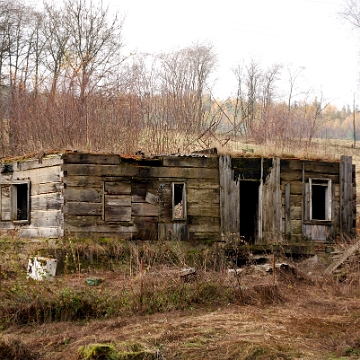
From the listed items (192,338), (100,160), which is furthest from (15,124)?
(192,338)

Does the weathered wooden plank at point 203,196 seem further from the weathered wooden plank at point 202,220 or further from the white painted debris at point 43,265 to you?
the white painted debris at point 43,265

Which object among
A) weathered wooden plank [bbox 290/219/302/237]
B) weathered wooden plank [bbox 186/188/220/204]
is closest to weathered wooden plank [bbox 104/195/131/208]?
weathered wooden plank [bbox 186/188/220/204]

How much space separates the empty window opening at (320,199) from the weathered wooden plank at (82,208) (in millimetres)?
6346

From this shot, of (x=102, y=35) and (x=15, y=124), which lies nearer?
(x=15, y=124)

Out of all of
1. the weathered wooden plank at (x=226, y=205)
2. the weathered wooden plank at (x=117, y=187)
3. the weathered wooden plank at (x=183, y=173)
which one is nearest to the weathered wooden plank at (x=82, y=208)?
the weathered wooden plank at (x=117, y=187)

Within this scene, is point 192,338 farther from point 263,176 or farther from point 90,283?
point 263,176

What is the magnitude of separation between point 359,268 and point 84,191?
7070mm

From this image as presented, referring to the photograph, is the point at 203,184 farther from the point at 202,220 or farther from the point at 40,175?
the point at 40,175

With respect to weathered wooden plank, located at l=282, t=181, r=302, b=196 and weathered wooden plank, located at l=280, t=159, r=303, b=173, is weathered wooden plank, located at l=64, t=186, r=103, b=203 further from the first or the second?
weathered wooden plank, located at l=282, t=181, r=302, b=196

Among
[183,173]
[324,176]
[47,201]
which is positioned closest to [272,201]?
[324,176]

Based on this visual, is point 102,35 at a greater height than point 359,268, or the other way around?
point 102,35

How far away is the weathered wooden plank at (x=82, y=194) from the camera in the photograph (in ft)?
46.5

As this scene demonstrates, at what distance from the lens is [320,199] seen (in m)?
17.7

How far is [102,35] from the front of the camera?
1097 inches
